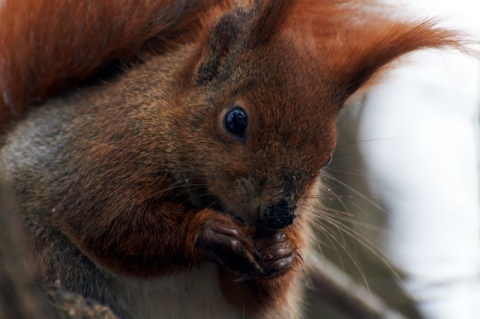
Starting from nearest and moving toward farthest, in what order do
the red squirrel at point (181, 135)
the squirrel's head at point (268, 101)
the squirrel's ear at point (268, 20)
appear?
1. the squirrel's head at point (268, 101)
2. the red squirrel at point (181, 135)
3. the squirrel's ear at point (268, 20)

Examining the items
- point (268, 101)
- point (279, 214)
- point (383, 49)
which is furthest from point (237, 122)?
point (383, 49)

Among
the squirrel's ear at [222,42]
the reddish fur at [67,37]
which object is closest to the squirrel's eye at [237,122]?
the squirrel's ear at [222,42]

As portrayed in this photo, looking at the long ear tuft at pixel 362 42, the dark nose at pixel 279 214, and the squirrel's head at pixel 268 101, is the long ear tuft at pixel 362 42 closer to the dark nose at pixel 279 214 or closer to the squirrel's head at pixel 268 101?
the squirrel's head at pixel 268 101

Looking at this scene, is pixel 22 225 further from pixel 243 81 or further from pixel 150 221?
pixel 243 81

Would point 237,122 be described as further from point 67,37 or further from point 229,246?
point 67,37

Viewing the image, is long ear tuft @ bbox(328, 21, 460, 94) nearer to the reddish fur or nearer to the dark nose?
the dark nose

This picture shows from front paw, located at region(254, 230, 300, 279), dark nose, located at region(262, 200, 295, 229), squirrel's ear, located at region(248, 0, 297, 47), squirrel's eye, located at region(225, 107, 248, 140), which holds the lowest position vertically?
front paw, located at region(254, 230, 300, 279)

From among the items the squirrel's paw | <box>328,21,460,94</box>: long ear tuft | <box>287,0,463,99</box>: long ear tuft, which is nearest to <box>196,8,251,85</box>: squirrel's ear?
<box>287,0,463,99</box>: long ear tuft
